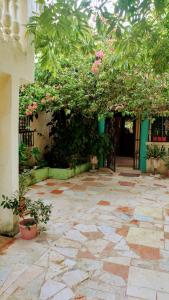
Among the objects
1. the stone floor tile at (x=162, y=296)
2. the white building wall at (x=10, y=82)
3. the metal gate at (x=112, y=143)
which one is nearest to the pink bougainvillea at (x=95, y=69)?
the white building wall at (x=10, y=82)

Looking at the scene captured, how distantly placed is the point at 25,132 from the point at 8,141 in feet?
A: 13.0

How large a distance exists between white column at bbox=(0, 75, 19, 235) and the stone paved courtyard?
15.9 inches

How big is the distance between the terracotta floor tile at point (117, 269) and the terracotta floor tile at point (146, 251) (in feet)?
1.39

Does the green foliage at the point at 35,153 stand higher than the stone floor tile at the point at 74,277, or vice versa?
the green foliage at the point at 35,153

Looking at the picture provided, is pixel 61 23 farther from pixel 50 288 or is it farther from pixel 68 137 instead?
pixel 68 137

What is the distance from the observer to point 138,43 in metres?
2.54

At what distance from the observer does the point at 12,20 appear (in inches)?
134

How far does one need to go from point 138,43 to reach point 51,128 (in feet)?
21.0

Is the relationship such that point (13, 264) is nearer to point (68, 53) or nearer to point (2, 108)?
point (2, 108)

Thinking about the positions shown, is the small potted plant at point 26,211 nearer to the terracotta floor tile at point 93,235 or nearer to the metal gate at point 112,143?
the terracotta floor tile at point 93,235

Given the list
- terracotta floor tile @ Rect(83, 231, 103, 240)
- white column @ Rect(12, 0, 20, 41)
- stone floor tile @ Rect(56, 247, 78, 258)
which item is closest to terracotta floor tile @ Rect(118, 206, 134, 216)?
terracotta floor tile @ Rect(83, 231, 103, 240)

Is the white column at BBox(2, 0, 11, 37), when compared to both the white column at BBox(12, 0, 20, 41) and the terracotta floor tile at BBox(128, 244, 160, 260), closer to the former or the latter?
the white column at BBox(12, 0, 20, 41)

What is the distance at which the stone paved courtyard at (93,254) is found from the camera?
2.72m

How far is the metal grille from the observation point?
7.44 m
